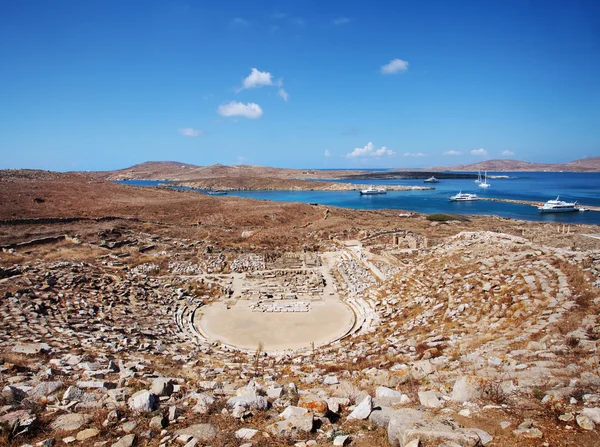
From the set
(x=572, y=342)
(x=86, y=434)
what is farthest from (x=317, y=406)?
(x=572, y=342)

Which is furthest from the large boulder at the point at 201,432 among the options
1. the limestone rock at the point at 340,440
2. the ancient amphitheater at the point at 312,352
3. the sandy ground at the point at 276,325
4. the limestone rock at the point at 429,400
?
the sandy ground at the point at 276,325

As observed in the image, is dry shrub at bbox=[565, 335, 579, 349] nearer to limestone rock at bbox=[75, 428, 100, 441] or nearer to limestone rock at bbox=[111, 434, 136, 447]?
limestone rock at bbox=[111, 434, 136, 447]

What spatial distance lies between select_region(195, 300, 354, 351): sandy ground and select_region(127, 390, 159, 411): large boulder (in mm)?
7182

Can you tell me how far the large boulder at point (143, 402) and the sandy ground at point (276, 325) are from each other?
7.18 meters

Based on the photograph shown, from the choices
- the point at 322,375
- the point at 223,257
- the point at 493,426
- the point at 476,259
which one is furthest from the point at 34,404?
the point at 223,257

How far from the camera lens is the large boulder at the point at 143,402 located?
518 cm

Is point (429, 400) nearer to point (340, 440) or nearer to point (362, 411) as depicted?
point (362, 411)

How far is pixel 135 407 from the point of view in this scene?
17.0ft

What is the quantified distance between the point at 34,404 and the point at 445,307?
35.3 ft

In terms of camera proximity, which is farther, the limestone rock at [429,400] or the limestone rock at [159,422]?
the limestone rock at [429,400]

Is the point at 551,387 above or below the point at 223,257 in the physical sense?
above

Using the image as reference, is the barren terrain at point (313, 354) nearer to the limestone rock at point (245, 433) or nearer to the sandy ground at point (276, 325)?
the limestone rock at point (245, 433)

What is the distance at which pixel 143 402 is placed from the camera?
5.21m

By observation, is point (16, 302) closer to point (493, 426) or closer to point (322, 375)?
point (322, 375)
